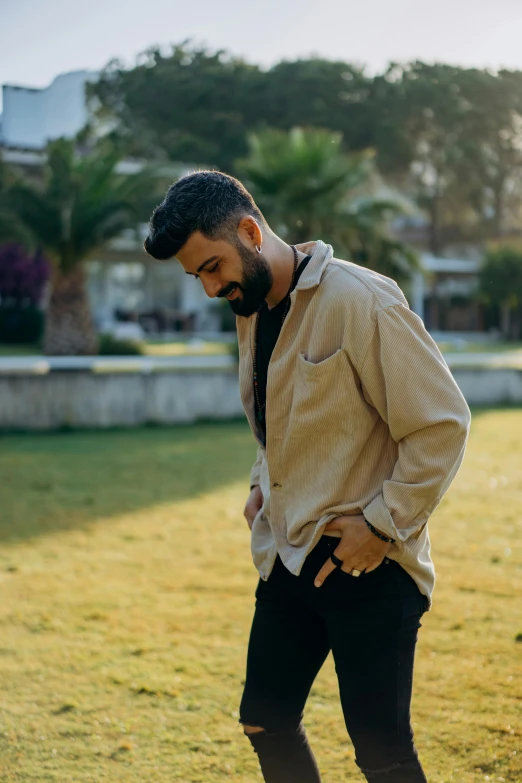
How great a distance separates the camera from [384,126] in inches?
1681

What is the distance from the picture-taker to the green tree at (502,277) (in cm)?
3481

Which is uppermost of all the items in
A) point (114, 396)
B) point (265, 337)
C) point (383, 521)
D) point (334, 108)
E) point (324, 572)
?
point (334, 108)

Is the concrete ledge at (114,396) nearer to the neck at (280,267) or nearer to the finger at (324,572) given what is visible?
the neck at (280,267)

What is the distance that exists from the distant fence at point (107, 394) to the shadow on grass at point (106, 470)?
15.2 inches

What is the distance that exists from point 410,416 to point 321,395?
21 centimetres

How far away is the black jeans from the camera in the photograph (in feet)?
7.06

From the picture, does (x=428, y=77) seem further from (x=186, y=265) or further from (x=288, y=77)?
(x=186, y=265)

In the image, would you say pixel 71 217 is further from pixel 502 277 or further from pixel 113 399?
pixel 502 277

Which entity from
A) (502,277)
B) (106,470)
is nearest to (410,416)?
(106,470)

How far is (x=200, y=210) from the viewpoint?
6.98ft

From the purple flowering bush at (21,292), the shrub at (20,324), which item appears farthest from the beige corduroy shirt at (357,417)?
the shrub at (20,324)

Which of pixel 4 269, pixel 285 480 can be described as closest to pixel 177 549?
pixel 285 480

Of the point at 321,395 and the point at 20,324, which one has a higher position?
the point at 321,395

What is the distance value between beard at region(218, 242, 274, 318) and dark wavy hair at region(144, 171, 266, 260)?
56 millimetres
